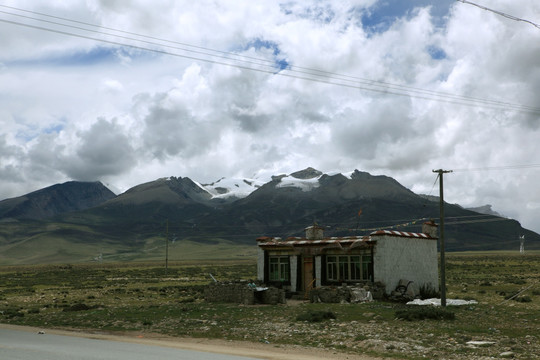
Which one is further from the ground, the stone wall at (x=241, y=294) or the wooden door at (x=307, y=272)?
the wooden door at (x=307, y=272)

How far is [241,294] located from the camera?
123ft

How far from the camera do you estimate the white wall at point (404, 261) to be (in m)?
38.2

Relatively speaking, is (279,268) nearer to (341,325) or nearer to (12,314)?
(341,325)

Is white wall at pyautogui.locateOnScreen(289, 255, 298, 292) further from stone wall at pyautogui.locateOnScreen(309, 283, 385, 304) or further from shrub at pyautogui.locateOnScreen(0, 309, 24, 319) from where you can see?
shrub at pyautogui.locateOnScreen(0, 309, 24, 319)

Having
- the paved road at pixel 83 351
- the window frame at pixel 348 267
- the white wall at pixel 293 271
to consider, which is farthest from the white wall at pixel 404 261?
the paved road at pixel 83 351

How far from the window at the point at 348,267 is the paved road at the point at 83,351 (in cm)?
2181

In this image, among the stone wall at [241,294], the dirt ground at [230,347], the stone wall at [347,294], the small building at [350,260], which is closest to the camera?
the dirt ground at [230,347]

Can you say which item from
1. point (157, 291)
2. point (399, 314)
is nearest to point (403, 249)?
point (399, 314)

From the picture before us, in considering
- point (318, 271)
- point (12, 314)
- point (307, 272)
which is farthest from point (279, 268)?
point (12, 314)

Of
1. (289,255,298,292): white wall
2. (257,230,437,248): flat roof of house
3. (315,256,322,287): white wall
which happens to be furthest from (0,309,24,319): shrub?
(315,256,322,287): white wall

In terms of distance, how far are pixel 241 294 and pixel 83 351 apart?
20.2 m

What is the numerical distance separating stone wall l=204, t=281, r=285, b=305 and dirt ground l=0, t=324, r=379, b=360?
42.6ft

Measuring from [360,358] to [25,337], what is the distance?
13509 mm

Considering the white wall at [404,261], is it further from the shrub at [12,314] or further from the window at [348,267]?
the shrub at [12,314]
